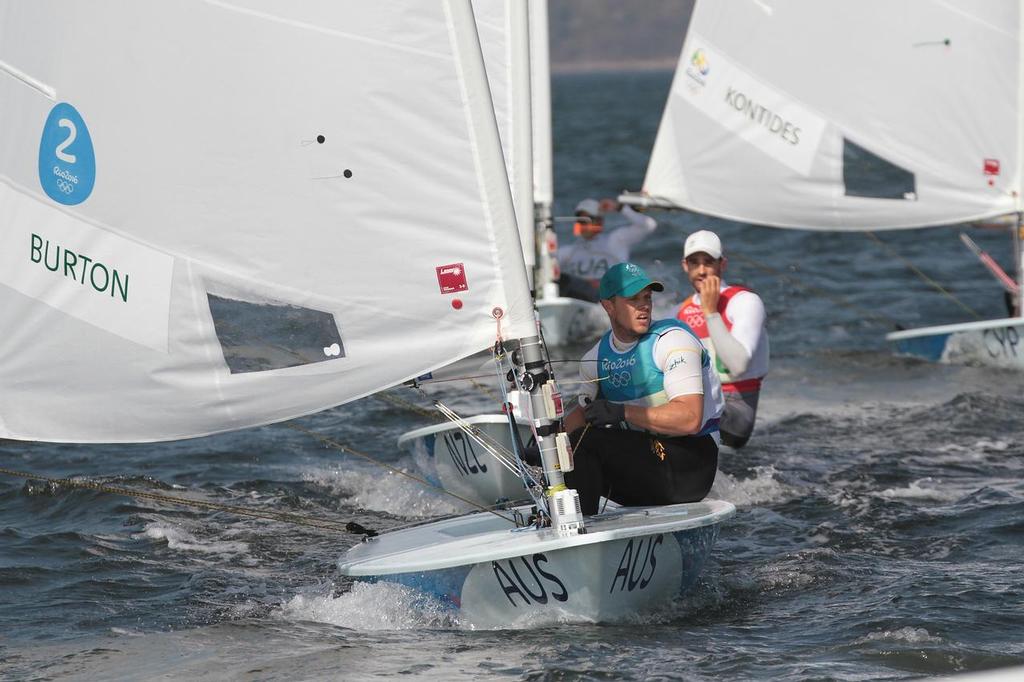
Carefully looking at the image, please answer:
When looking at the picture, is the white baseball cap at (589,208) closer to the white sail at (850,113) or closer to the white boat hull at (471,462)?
the white sail at (850,113)

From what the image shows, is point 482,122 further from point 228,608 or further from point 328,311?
point 228,608

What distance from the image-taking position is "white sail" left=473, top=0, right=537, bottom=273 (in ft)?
17.2

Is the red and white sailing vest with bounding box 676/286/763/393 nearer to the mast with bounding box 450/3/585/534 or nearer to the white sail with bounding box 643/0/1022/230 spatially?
the mast with bounding box 450/3/585/534

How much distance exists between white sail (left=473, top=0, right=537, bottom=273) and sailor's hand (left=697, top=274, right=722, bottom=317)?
0.79m

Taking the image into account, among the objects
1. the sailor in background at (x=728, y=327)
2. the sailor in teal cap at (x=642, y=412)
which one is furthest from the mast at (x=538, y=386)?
the sailor in background at (x=728, y=327)

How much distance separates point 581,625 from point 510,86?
6.24 ft

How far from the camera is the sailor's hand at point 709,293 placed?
654cm

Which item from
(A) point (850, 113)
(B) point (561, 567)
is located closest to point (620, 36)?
(A) point (850, 113)

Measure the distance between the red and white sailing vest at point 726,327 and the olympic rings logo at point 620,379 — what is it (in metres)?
1.46

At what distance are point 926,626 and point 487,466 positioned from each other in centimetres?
253

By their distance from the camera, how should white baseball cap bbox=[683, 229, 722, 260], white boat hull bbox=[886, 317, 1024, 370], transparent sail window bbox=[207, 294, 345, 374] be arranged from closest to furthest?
transparent sail window bbox=[207, 294, 345, 374] < white baseball cap bbox=[683, 229, 722, 260] < white boat hull bbox=[886, 317, 1024, 370]

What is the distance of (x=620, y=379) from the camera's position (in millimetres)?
5242

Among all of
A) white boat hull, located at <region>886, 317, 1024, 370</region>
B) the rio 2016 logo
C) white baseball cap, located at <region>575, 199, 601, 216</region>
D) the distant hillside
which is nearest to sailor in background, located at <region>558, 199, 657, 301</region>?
white baseball cap, located at <region>575, 199, 601, 216</region>

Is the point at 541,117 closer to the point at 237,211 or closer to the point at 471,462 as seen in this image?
the point at 471,462
